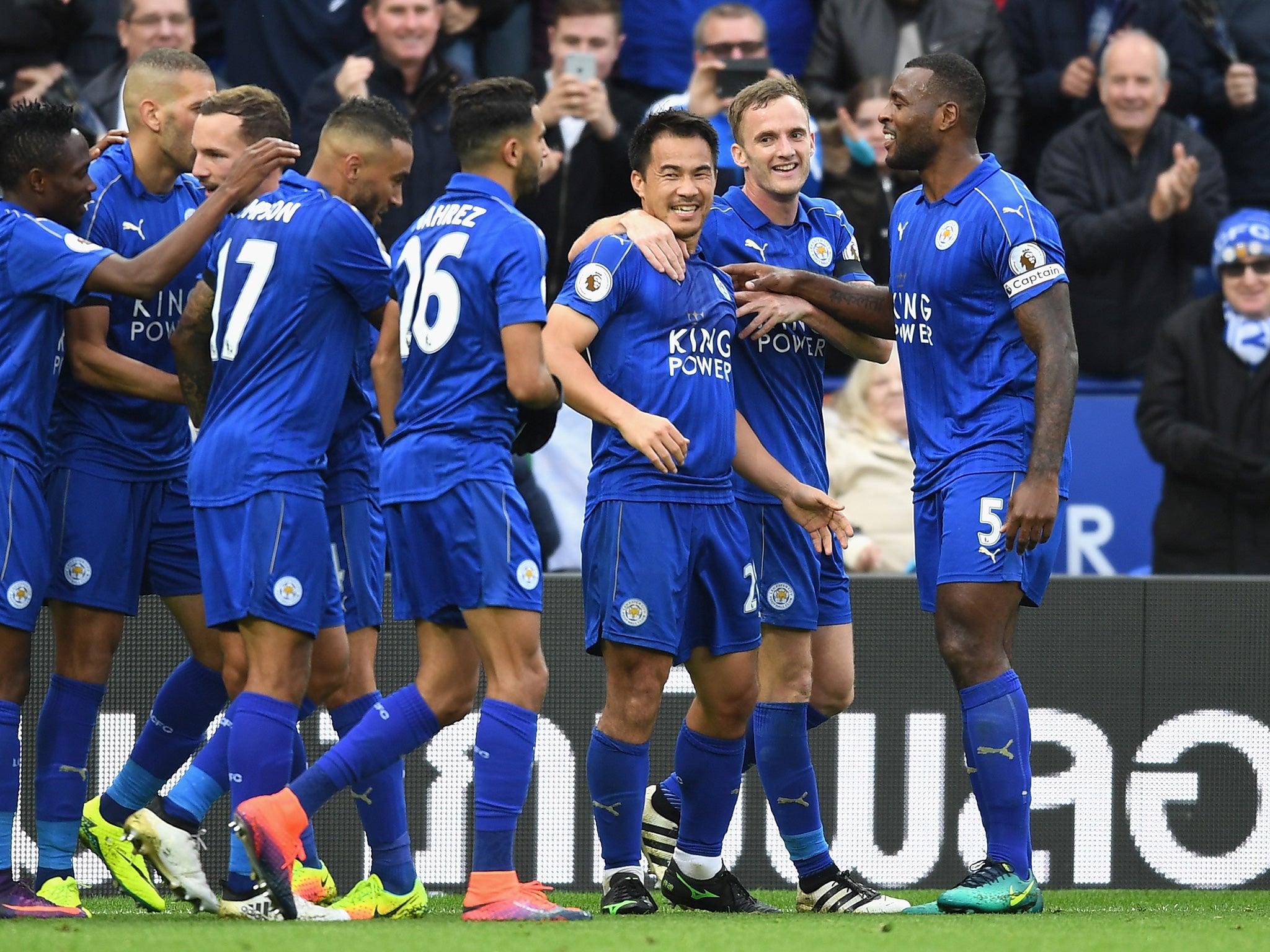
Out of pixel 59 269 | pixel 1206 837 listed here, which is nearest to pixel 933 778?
pixel 1206 837

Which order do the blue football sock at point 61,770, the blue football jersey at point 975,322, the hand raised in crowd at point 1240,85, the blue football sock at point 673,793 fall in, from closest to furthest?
1. the blue football jersey at point 975,322
2. the blue football sock at point 61,770
3. the blue football sock at point 673,793
4. the hand raised in crowd at point 1240,85

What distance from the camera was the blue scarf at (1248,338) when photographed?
353 inches

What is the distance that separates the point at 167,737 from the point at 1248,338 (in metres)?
5.62

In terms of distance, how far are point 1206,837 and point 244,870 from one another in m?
3.93

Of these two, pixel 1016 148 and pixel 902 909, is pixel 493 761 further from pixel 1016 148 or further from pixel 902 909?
pixel 1016 148

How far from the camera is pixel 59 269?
18.2 feet

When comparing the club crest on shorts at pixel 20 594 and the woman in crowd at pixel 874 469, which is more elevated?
the woman in crowd at pixel 874 469

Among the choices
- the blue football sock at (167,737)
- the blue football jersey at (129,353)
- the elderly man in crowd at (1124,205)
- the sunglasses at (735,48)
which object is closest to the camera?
the blue football jersey at (129,353)

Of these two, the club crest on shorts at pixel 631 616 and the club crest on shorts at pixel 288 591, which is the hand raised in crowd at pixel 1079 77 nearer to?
the club crest on shorts at pixel 631 616

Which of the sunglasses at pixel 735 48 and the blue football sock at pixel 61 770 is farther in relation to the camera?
the sunglasses at pixel 735 48

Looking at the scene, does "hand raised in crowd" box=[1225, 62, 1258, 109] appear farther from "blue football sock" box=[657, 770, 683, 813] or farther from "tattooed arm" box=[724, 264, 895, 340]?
"blue football sock" box=[657, 770, 683, 813]

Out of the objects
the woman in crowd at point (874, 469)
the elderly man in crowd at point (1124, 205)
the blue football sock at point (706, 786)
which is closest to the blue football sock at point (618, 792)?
the blue football sock at point (706, 786)

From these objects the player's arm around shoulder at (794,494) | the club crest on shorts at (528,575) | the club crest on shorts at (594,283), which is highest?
the club crest on shorts at (594,283)

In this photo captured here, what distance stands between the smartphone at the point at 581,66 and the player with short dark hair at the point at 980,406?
3.54m
